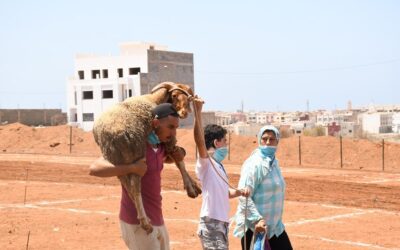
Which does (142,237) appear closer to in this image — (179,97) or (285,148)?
(179,97)

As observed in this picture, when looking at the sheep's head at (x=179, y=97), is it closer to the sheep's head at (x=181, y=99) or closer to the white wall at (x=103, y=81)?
the sheep's head at (x=181, y=99)

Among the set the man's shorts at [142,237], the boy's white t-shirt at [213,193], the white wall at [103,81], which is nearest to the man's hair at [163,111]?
the man's shorts at [142,237]

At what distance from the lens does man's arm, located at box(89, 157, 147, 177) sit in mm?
4741

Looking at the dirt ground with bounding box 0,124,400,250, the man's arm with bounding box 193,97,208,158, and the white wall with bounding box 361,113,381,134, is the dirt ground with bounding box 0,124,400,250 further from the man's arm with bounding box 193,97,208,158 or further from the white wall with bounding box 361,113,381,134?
the white wall with bounding box 361,113,381,134

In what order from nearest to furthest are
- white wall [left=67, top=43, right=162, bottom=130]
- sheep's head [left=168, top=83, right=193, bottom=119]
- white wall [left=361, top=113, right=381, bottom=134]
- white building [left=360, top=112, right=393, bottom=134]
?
1. sheep's head [left=168, top=83, right=193, bottom=119]
2. white wall [left=67, top=43, right=162, bottom=130]
3. white building [left=360, top=112, right=393, bottom=134]
4. white wall [left=361, top=113, right=381, bottom=134]

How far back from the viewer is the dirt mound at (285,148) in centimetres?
3659

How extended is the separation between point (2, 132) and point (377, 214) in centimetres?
3927

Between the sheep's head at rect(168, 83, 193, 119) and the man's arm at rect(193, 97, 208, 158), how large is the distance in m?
0.08

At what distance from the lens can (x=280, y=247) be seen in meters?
7.05

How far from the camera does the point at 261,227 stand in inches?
264

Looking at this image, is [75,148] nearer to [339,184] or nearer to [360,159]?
[360,159]

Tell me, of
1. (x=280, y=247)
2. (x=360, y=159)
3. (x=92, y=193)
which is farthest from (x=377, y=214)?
(x=360, y=159)

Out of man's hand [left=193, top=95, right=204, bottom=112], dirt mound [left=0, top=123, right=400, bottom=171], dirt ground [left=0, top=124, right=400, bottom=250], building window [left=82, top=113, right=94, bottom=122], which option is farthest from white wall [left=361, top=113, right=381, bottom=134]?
man's hand [left=193, top=95, right=204, bottom=112]

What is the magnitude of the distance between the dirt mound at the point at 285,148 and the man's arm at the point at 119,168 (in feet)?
101
